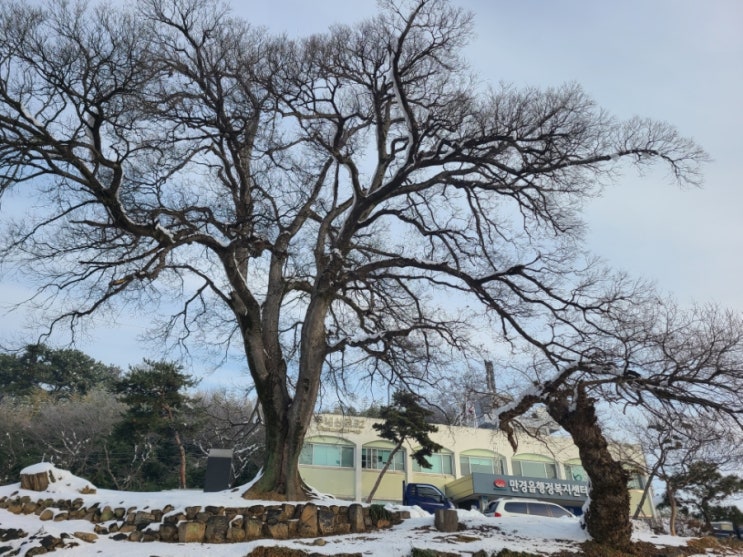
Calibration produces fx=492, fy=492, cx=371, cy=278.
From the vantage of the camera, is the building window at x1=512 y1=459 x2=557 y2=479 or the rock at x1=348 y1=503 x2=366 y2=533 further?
the building window at x1=512 y1=459 x2=557 y2=479

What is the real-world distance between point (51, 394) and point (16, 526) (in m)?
35.7

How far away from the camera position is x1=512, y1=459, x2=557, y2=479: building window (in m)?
34.2

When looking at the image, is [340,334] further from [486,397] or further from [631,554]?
[631,554]

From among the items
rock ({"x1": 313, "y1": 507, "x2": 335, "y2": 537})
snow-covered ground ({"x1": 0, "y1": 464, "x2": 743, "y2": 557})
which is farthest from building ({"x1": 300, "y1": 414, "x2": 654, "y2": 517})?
rock ({"x1": 313, "y1": 507, "x2": 335, "y2": 537})

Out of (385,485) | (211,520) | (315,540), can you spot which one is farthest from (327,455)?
(315,540)

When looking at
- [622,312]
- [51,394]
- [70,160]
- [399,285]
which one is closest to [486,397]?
[622,312]

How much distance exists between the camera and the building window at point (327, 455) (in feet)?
101

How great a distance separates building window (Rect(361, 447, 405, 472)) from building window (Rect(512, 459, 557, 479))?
26.8 ft

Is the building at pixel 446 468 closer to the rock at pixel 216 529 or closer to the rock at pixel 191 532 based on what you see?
the rock at pixel 216 529

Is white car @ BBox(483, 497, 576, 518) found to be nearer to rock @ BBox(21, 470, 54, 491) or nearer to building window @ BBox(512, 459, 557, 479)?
rock @ BBox(21, 470, 54, 491)

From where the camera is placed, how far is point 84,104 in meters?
8.62

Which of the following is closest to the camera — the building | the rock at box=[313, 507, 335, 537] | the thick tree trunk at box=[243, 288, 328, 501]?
the rock at box=[313, 507, 335, 537]

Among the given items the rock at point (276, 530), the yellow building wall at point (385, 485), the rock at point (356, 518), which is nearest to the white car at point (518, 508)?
the rock at point (356, 518)

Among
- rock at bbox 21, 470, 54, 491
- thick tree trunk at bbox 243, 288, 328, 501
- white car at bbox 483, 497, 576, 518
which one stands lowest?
white car at bbox 483, 497, 576, 518
